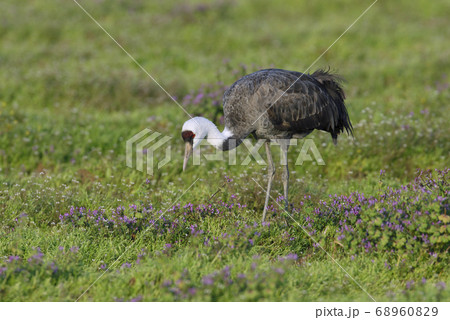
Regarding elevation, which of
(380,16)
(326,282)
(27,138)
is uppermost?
(380,16)

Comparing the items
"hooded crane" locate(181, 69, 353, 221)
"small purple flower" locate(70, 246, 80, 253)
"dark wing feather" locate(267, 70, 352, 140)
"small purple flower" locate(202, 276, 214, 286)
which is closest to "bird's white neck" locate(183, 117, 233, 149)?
"hooded crane" locate(181, 69, 353, 221)

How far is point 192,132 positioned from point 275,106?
1.10 m

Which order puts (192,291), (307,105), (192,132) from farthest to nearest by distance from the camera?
(307,105), (192,132), (192,291)

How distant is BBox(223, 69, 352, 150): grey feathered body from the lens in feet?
20.4

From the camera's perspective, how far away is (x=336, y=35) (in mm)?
15938

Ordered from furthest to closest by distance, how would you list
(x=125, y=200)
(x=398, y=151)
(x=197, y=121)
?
(x=398, y=151) < (x=125, y=200) < (x=197, y=121)

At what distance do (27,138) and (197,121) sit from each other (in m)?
3.96

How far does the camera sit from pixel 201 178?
7.50m

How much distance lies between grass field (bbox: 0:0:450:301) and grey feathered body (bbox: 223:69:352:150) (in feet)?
2.75

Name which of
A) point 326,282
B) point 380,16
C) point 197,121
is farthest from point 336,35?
point 326,282

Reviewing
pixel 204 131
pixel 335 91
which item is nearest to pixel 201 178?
pixel 204 131

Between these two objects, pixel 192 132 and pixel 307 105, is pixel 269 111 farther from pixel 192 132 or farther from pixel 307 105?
pixel 192 132

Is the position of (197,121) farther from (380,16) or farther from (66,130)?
(380,16)

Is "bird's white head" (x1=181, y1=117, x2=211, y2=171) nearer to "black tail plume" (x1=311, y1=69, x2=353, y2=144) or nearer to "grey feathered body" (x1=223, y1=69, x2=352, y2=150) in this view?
"grey feathered body" (x1=223, y1=69, x2=352, y2=150)
